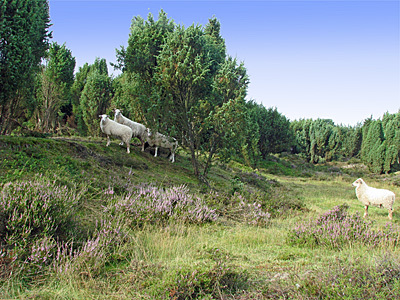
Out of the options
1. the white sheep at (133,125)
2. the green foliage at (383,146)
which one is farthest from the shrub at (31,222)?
the green foliage at (383,146)

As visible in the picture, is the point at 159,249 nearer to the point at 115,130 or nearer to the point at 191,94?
the point at 115,130

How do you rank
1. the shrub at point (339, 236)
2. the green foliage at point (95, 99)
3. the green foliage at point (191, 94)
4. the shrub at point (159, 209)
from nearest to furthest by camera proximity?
the shrub at point (339, 236) → the shrub at point (159, 209) → the green foliage at point (191, 94) → the green foliage at point (95, 99)

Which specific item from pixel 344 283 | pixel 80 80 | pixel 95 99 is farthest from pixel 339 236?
pixel 80 80

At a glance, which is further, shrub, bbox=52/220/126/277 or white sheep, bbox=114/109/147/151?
white sheep, bbox=114/109/147/151

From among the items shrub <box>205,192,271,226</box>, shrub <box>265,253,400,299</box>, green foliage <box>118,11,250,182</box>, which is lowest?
shrub <box>205,192,271,226</box>

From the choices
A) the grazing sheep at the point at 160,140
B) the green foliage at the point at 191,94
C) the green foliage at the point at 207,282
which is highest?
the green foliage at the point at 191,94

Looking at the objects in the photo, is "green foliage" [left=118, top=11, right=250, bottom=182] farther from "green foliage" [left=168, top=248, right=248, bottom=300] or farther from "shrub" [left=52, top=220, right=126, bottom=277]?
"green foliage" [left=168, top=248, right=248, bottom=300]

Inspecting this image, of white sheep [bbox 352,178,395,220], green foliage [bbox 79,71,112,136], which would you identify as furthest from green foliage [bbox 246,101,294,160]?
white sheep [bbox 352,178,395,220]

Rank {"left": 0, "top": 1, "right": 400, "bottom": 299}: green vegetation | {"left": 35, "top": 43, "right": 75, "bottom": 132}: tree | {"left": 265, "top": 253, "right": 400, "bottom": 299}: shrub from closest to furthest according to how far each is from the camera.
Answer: {"left": 265, "top": 253, "right": 400, "bottom": 299}: shrub, {"left": 0, "top": 1, "right": 400, "bottom": 299}: green vegetation, {"left": 35, "top": 43, "right": 75, "bottom": 132}: tree

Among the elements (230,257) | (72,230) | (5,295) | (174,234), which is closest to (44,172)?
(72,230)

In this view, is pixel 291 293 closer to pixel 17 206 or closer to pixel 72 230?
pixel 72 230

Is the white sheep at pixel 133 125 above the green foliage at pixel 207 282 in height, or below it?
above

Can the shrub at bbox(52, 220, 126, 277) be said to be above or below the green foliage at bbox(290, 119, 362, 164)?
below

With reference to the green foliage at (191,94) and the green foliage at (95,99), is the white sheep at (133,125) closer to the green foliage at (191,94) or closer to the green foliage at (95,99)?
the green foliage at (191,94)
